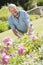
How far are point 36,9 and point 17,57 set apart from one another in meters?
23.7

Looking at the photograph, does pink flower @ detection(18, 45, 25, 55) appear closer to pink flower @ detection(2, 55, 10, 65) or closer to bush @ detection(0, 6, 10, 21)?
pink flower @ detection(2, 55, 10, 65)

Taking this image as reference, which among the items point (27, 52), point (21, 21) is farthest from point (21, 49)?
point (21, 21)

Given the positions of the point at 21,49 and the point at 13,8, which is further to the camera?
the point at 13,8

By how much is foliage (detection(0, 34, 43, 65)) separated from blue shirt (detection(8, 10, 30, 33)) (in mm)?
1611

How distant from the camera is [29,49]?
15.1 ft

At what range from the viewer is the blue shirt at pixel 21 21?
21.6 ft

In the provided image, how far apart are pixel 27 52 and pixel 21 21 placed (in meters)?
2.22

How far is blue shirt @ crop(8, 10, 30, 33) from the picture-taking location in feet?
21.6

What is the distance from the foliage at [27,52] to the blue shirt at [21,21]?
161 centimetres

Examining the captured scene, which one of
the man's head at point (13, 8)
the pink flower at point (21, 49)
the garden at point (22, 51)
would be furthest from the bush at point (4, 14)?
the pink flower at point (21, 49)

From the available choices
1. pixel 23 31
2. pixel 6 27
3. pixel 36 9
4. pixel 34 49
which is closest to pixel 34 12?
pixel 36 9

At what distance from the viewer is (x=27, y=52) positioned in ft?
15.0

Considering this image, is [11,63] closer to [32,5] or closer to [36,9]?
[36,9]

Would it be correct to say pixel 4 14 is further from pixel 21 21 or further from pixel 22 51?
pixel 22 51
